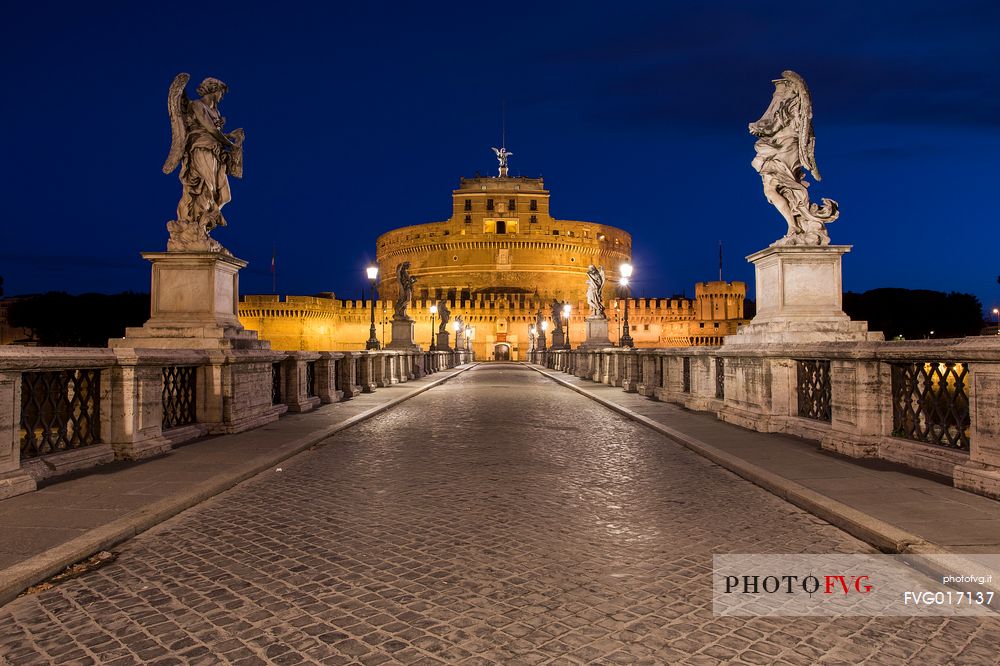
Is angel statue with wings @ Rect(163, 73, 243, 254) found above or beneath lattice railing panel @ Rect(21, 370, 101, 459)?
above

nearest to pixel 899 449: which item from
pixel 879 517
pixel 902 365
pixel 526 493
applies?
pixel 902 365

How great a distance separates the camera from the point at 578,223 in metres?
110

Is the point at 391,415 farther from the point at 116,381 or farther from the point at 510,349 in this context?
the point at 510,349

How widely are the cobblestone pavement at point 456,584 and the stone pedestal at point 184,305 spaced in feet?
11.7

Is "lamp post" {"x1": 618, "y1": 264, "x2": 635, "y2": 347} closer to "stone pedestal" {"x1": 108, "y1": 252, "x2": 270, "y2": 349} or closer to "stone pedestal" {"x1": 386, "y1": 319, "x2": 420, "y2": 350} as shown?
"stone pedestal" {"x1": 386, "y1": 319, "x2": 420, "y2": 350}

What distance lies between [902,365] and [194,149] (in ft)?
31.2

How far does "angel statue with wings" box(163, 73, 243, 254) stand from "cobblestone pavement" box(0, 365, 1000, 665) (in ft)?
15.2

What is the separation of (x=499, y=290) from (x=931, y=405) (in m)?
95.8

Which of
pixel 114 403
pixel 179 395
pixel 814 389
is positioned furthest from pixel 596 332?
pixel 114 403

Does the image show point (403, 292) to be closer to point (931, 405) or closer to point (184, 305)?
point (184, 305)

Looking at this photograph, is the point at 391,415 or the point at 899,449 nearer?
the point at 899,449

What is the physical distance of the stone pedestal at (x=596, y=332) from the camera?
1220 inches

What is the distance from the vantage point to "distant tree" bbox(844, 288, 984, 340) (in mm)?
82500

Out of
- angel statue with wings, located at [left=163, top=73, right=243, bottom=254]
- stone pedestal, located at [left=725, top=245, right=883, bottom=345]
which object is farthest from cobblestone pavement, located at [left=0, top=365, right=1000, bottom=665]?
angel statue with wings, located at [left=163, top=73, right=243, bottom=254]
